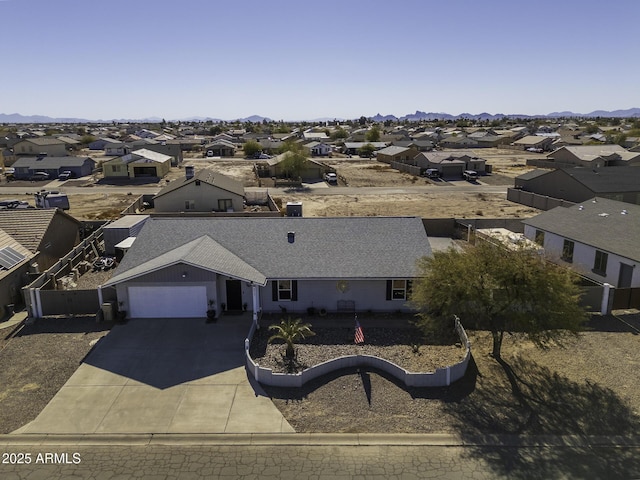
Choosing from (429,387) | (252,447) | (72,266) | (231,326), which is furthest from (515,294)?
(72,266)

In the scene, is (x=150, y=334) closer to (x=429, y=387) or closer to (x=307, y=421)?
(x=307, y=421)

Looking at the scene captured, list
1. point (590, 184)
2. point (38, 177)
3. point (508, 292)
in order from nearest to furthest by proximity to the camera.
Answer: point (508, 292) → point (590, 184) → point (38, 177)

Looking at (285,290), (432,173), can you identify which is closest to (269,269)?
(285,290)

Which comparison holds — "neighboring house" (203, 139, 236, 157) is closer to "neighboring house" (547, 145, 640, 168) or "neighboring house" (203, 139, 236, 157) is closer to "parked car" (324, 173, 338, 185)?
"parked car" (324, 173, 338, 185)

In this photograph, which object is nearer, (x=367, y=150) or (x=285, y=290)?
(x=285, y=290)

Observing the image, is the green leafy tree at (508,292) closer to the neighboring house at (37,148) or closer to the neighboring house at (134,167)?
the neighboring house at (134,167)

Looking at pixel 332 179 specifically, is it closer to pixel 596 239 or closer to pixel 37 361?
pixel 596 239
